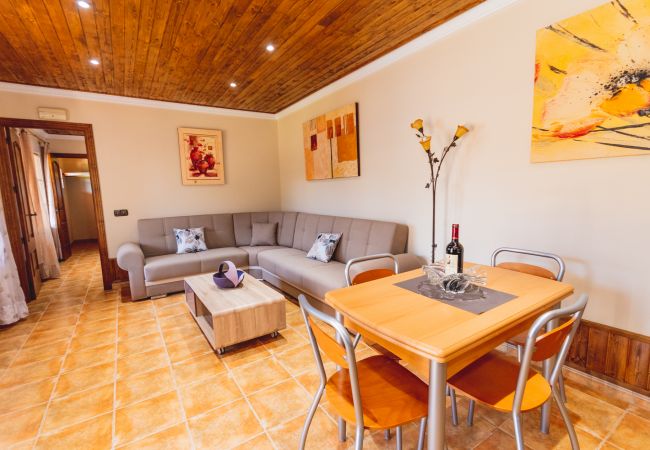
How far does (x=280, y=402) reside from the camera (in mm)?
1875

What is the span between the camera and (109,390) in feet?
6.63

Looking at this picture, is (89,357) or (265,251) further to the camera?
(265,251)

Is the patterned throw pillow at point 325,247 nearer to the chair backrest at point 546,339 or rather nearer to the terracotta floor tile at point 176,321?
the terracotta floor tile at point 176,321

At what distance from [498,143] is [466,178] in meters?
0.35

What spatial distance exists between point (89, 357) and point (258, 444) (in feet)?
5.83

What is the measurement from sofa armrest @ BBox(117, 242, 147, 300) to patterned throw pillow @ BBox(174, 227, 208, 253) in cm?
62

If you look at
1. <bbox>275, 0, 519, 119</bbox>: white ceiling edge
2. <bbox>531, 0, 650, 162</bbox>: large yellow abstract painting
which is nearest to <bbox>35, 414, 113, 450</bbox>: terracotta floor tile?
<bbox>531, 0, 650, 162</bbox>: large yellow abstract painting

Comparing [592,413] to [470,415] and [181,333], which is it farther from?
[181,333]

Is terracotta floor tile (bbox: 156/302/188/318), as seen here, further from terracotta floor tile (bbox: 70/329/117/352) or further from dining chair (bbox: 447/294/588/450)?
dining chair (bbox: 447/294/588/450)

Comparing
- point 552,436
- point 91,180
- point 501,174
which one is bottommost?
point 552,436

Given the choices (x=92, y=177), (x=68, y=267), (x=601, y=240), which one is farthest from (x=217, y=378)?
(x=68, y=267)

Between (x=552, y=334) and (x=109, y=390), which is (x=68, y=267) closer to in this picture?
(x=109, y=390)

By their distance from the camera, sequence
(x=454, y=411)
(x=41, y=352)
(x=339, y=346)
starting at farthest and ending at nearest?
(x=41, y=352) → (x=454, y=411) → (x=339, y=346)

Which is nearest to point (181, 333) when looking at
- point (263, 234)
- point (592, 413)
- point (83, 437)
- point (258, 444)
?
point (83, 437)
